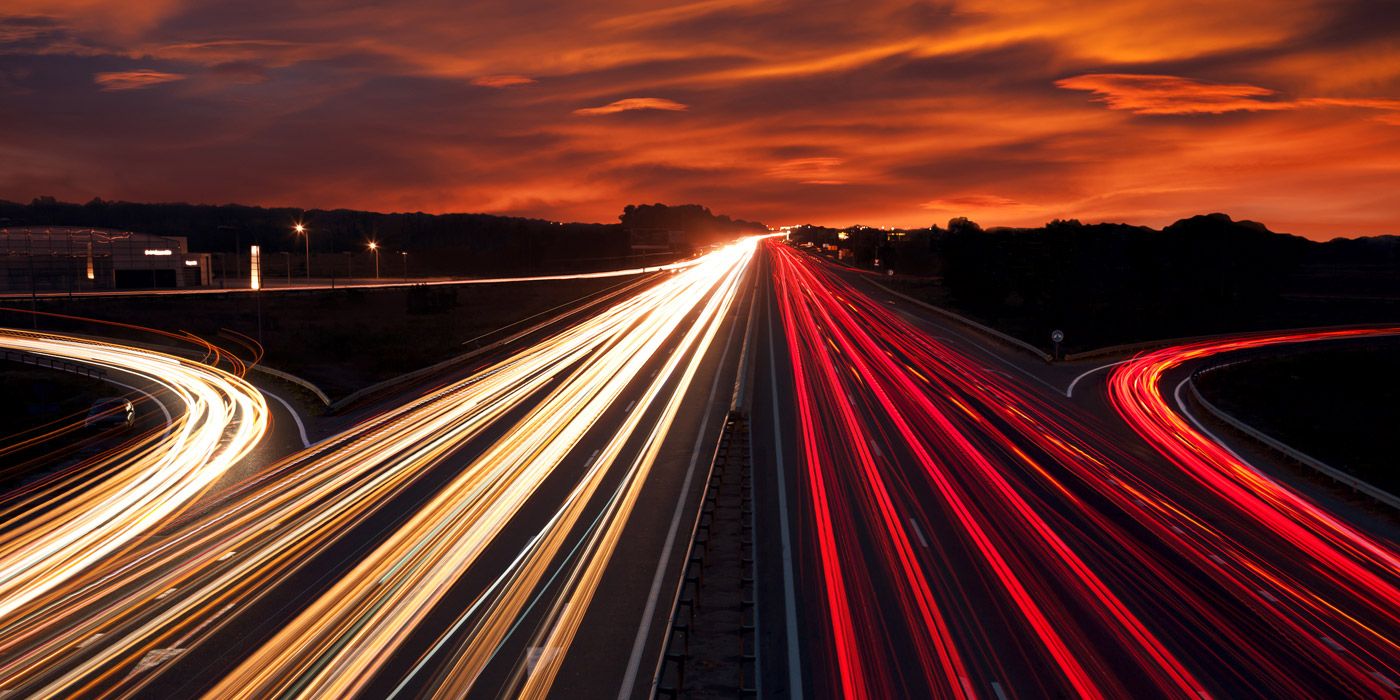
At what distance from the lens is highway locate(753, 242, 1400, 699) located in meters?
14.5

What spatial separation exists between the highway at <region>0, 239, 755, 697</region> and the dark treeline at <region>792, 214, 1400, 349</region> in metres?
46.1

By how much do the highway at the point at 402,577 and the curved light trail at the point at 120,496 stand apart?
2.66ft

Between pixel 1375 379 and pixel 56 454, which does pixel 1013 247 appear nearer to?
pixel 1375 379

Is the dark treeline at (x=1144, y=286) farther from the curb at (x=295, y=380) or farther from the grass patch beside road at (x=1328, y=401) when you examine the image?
the curb at (x=295, y=380)

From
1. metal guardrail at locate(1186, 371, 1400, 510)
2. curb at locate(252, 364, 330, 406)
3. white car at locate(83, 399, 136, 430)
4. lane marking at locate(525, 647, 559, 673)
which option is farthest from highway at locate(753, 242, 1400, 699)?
white car at locate(83, 399, 136, 430)

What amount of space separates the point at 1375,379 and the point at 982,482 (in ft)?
119

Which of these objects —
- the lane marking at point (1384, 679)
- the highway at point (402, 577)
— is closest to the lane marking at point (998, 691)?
the highway at point (402, 577)

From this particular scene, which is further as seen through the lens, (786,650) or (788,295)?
(788,295)

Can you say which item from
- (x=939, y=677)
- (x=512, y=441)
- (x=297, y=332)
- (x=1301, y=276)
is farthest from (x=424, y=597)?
(x=1301, y=276)

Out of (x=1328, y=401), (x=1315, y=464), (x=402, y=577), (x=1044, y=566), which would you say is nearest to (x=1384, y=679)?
(x=1044, y=566)

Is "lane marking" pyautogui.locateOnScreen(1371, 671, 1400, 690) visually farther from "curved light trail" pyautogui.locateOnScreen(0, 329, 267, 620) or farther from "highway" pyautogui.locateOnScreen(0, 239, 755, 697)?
"curved light trail" pyautogui.locateOnScreen(0, 329, 267, 620)

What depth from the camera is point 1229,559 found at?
65.6 ft

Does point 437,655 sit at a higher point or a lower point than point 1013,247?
lower

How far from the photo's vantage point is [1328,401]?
4288 cm
